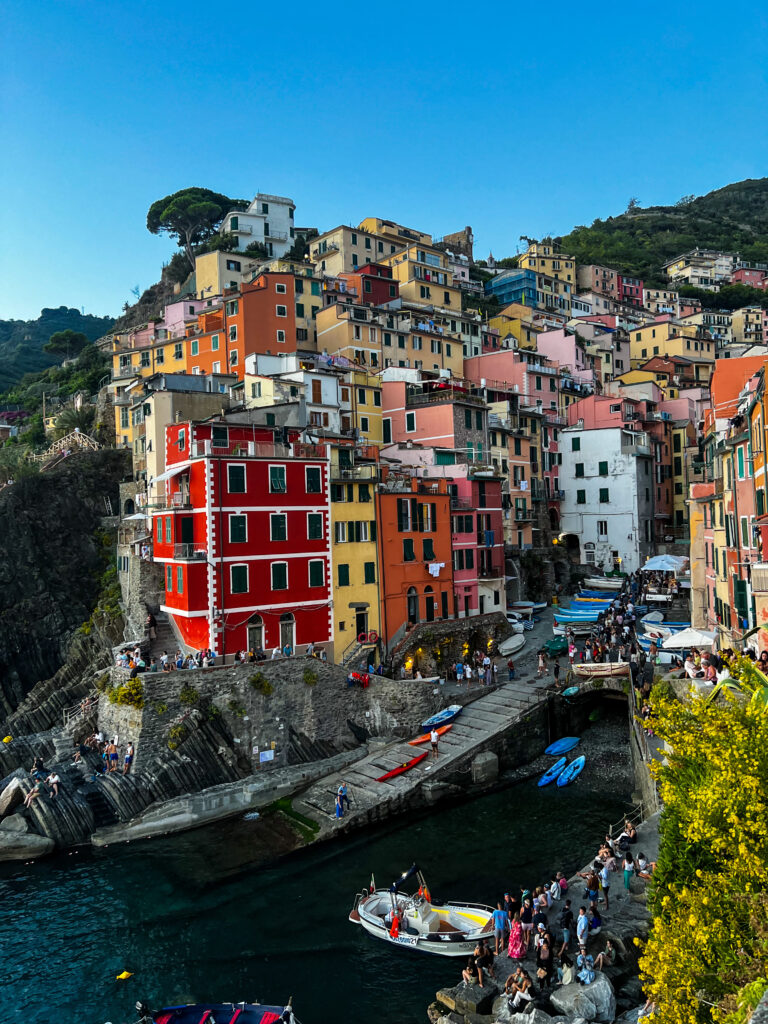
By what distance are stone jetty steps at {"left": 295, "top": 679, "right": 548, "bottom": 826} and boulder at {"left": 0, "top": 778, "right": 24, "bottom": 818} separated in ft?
43.3

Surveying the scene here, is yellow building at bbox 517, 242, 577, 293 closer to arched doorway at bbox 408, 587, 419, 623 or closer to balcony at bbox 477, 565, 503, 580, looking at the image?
balcony at bbox 477, 565, 503, 580

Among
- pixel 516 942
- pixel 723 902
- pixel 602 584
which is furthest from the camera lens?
pixel 602 584

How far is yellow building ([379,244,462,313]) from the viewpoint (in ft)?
270

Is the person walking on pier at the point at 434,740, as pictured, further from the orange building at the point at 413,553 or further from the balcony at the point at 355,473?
Answer: the balcony at the point at 355,473

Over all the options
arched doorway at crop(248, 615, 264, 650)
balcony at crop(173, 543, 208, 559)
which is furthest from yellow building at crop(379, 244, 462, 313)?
arched doorway at crop(248, 615, 264, 650)

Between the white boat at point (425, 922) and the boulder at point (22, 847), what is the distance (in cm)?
1458

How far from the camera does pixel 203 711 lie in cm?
3528

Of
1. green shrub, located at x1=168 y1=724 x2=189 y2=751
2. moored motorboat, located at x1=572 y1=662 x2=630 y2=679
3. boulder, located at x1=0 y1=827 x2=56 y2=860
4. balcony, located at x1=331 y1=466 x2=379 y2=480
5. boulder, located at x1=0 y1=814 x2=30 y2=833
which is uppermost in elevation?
balcony, located at x1=331 y1=466 x2=379 y2=480

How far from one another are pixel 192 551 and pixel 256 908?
60.5 feet

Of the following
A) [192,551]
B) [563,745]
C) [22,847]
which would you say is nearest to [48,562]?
[192,551]

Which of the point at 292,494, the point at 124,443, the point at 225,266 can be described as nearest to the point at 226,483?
the point at 292,494

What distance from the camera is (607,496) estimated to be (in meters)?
66.9

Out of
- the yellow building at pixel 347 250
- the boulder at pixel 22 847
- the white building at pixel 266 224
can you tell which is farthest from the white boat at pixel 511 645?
the white building at pixel 266 224

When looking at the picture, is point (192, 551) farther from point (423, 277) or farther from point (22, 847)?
point (423, 277)
